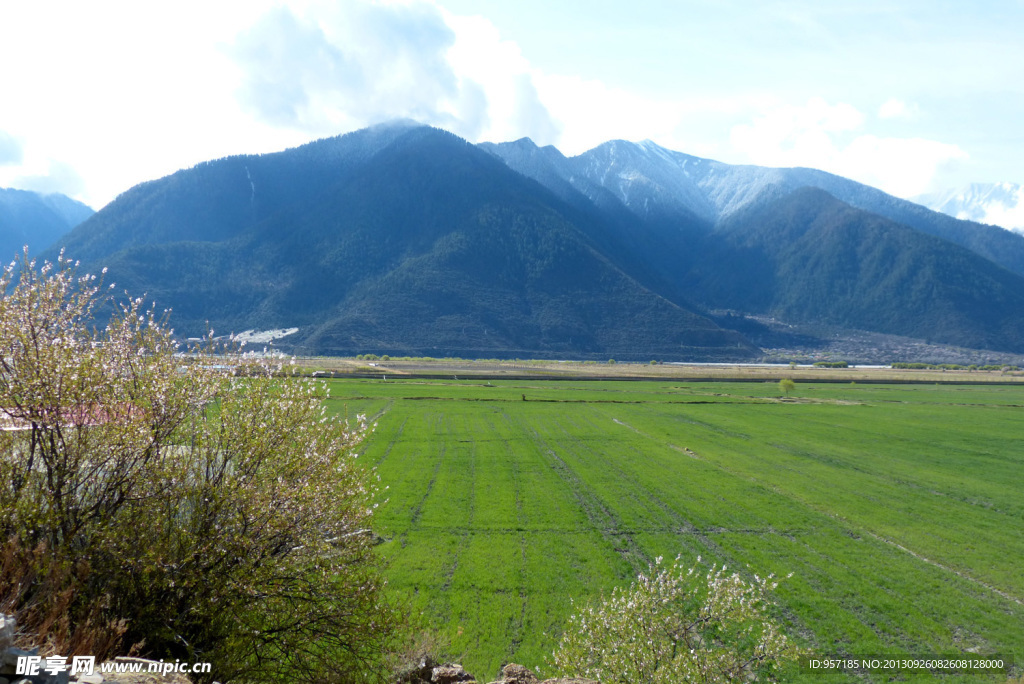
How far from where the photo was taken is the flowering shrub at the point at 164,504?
9586 mm

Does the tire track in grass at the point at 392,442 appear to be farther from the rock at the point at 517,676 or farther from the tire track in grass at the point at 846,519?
the rock at the point at 517,676

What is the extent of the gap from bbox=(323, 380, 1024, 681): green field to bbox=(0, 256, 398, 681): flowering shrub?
6.08 meters

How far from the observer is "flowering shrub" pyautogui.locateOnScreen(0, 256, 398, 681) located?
377 inches

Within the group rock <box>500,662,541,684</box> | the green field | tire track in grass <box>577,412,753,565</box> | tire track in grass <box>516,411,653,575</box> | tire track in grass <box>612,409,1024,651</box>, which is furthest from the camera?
tire track in grass <box>577,412,753,565</box>

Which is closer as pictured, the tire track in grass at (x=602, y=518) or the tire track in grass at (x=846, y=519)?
the tire track in grass at (x=846, y=519)

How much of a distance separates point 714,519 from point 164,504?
25641 mm

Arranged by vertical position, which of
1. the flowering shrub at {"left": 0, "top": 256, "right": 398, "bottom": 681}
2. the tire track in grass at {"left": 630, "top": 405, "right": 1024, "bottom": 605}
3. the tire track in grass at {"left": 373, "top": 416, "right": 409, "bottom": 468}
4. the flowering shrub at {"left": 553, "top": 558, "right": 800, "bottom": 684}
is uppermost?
the flowering shrub at {"left": 0, "top": 256, "right": 398, "bottom": 681}

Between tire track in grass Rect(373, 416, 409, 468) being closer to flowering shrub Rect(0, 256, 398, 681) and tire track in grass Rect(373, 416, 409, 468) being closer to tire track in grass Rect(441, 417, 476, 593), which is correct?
tire track in grass Rect(441, 417, 476, 593)

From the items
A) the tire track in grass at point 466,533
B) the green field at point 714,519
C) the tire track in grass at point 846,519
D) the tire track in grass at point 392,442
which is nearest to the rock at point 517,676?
the green field at point 714,519

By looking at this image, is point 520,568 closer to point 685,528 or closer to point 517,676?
point 685,528

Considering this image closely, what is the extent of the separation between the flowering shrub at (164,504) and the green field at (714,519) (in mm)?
6076

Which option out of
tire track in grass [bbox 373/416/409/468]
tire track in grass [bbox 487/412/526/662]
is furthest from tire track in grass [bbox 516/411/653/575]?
tire track in grass [bbox 373/416/409/468]

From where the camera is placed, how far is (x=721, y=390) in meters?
106

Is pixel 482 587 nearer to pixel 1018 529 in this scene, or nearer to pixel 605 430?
pixel 1018 529
